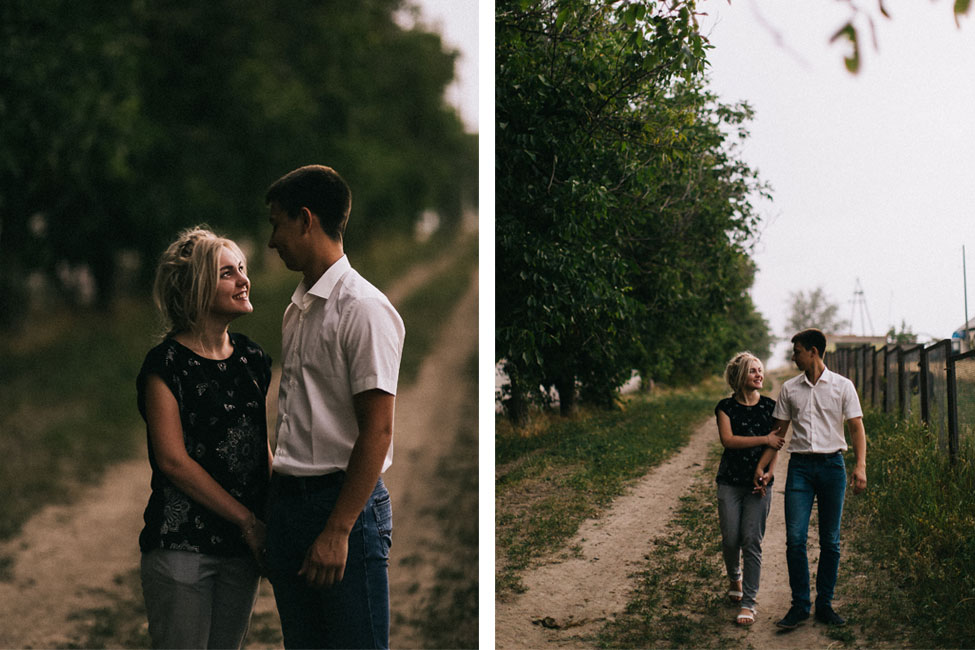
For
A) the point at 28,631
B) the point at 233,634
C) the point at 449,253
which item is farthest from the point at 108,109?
the point at 449,253

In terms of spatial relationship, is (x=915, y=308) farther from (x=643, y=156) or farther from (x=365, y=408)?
(x=365, y=408)

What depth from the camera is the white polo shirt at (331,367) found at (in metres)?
1.40

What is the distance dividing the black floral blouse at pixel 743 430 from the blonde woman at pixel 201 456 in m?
1.48

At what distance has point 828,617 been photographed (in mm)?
2291

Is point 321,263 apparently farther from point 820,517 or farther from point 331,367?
point 820,517

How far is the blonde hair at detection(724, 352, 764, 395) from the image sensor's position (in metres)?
2.41

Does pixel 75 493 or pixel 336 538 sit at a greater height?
pixel 336 538

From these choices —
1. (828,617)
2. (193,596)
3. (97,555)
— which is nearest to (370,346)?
(193,596)

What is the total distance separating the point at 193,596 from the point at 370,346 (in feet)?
1.93

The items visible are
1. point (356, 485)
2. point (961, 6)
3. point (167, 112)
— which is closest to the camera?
point (961, 6)

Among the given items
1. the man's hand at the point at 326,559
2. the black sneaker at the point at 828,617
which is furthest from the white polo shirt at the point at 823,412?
the man's hand at the point at 326,559

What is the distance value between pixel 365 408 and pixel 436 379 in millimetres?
9301

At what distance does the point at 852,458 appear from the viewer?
2.28 metres

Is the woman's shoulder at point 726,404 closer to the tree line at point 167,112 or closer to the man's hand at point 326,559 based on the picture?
the man's hand at point 326,559
